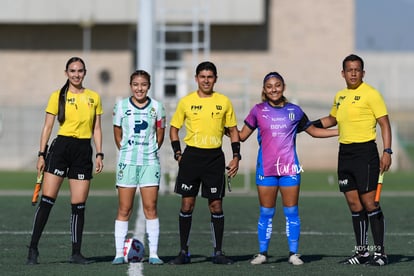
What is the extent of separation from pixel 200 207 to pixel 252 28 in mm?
22741

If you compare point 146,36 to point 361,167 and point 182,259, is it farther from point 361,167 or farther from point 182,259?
point 361,167

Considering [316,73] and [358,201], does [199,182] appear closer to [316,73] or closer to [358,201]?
[358,201]

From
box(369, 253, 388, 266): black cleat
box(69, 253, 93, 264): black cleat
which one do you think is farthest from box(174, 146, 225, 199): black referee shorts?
box(369, 253, 388, 266): black cleat

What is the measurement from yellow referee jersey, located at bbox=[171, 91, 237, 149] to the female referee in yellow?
1.01 meters

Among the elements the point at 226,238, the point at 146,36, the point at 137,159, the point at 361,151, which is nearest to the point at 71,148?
the point at 137,159

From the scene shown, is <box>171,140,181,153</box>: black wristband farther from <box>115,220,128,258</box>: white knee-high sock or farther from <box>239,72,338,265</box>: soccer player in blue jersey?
<box>115,220,128,258</box>: white knee-high sock

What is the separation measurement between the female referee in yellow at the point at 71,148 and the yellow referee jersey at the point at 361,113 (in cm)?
269

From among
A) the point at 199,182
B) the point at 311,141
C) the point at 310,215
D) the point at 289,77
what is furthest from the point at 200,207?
the point at 289,77

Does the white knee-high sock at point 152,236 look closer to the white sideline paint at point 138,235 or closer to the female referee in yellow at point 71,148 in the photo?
the white sideline paint at point 138,235

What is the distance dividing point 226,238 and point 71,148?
135 inches

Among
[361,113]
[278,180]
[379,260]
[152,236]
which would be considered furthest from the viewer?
[278,180]

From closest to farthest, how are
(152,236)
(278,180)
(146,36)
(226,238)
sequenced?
(152,236), (278,180), (226,238), (146,36)

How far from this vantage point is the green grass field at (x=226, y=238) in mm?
11383

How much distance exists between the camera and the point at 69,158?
1191cm
